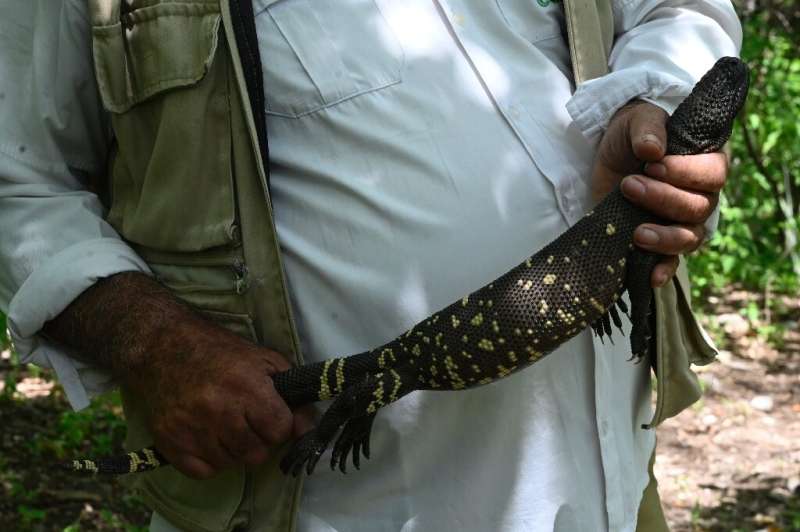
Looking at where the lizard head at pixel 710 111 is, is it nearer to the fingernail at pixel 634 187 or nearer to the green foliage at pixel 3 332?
the fingernail at pixel 634 187

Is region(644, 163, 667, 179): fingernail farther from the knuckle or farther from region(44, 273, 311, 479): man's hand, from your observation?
the knuckle

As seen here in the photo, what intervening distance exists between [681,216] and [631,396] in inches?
27.1

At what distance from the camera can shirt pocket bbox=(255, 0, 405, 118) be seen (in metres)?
2.78

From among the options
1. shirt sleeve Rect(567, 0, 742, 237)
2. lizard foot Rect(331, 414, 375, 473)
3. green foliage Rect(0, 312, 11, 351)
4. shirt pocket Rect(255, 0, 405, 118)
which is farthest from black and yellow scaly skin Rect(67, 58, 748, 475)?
green foliage Rect(0, 312, 11, 351)

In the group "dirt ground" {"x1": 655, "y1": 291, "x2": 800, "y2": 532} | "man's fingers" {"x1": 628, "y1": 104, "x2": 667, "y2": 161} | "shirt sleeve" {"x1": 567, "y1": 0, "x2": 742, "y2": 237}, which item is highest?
"shirt sleeve" {"x1": 567, "y1": 0, "x2": 742, "y2": 237}

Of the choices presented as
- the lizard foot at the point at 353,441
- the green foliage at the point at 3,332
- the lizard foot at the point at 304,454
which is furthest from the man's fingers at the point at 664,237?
the green foliage at the point at 3,332

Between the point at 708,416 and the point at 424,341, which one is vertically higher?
the point at 424,341

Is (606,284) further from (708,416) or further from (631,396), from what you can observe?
(708,416)

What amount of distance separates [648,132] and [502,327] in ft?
2.08

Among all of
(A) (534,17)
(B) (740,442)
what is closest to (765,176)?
(B) (740,442)

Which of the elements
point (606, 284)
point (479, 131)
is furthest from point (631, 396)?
point (479, 131)

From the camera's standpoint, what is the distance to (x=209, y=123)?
274 centimetres

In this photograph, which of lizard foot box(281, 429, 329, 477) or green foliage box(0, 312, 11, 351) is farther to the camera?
green foliage box(0, 312, 11, 351)

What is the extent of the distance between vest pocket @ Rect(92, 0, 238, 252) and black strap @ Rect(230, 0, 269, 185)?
0.05 metres
